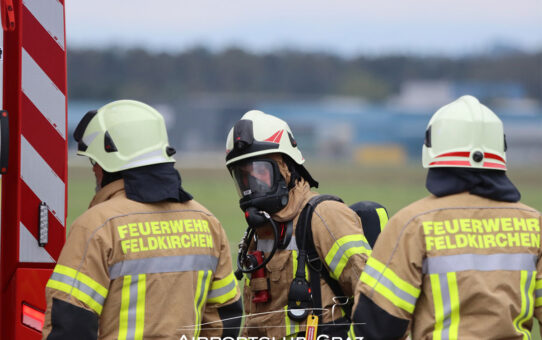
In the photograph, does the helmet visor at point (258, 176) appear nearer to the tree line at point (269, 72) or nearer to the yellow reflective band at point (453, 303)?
the yellow reflective band at point (453, 303)

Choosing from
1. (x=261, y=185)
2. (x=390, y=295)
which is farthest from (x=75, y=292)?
(x=261, y=185)

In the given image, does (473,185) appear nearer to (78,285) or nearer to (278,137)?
(278,137)

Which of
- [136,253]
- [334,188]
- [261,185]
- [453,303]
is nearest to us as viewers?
[453,303]

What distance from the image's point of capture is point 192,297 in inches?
138

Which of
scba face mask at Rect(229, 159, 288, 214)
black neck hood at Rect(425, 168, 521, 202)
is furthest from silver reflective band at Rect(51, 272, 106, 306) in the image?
black neck hood at Rect(425, 168, 521, 202)

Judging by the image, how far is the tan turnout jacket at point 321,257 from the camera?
392 cm

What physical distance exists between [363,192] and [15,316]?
35958mm

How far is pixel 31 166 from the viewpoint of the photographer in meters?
3.75

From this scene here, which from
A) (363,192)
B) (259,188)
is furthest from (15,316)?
(363,192)

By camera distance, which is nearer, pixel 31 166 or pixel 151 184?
pixel 151 184

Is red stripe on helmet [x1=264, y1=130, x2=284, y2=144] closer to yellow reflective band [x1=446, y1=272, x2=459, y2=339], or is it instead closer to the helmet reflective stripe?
the helmet reflective stripe

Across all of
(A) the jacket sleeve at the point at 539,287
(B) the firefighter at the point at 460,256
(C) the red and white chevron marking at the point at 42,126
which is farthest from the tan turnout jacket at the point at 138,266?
(A) the jacket sleeve at the point at 539,287

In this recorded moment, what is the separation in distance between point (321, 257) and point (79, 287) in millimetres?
1227

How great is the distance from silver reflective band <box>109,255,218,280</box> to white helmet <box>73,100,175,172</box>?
0.38m
